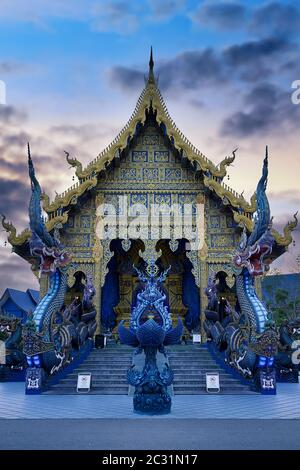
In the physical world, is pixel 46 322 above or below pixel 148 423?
above

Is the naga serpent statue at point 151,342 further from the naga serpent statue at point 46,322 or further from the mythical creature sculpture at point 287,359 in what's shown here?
the mythical creature sculpture at point 287,359

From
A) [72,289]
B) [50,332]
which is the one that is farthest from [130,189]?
[50,332]

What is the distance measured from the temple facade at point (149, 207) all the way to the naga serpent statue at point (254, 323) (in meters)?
2.64

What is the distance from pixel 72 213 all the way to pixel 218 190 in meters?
4.37

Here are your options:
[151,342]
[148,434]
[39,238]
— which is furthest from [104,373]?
[148,434]

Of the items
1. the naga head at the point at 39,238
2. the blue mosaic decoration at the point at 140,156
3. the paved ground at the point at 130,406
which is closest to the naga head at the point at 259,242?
the paved ground at the point at 130,406

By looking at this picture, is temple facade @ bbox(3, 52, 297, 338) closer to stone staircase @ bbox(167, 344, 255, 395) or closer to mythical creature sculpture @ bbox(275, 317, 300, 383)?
stone staircase @ bbox(167, 344, 255, 395)

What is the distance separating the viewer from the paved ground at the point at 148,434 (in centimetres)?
483

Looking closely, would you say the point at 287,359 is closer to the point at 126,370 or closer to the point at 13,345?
the point at 126,370

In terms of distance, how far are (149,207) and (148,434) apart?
33.5ft

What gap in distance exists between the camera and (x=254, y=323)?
10.9 meters

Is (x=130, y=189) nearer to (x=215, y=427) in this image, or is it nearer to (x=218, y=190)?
(x=218, y=190)

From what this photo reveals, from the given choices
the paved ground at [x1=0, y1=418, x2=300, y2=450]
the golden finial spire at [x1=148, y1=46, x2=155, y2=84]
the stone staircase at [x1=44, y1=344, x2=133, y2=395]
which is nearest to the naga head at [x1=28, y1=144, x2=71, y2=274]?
the stone staircase at [x1=44, y1=344, x2=133, y2=395]
